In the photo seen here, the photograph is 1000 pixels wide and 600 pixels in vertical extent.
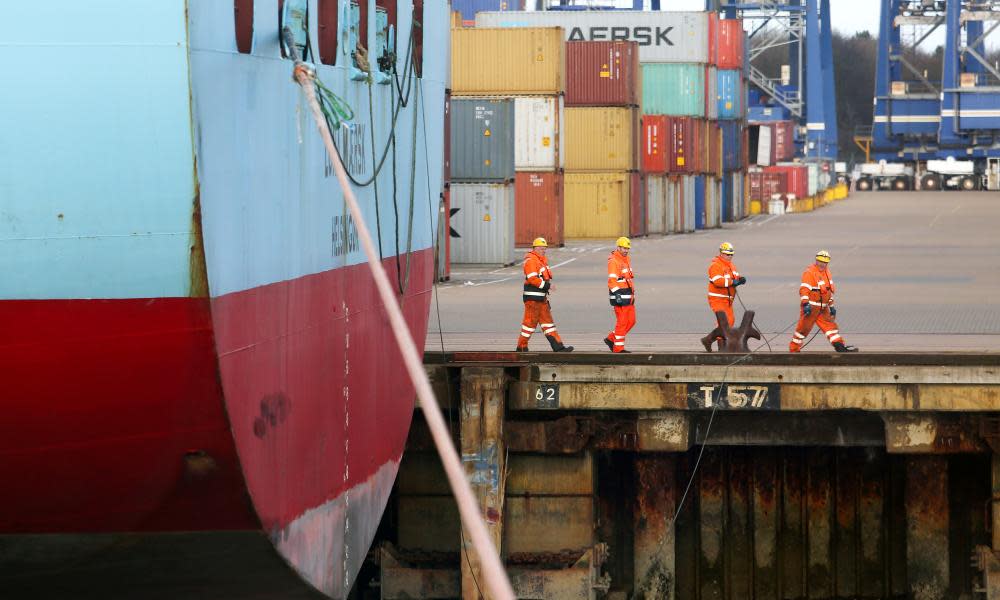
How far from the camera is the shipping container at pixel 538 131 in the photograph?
154 feet

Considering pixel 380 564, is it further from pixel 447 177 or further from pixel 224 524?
pixel 447 177

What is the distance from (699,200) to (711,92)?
4.64m

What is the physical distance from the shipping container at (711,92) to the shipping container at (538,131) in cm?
1903

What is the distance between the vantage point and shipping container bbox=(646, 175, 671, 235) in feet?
192

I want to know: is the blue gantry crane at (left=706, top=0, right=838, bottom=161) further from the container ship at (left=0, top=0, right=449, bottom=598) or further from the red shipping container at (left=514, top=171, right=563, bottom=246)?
the container ship at (left=0, top=0, right=449, bottom=598)

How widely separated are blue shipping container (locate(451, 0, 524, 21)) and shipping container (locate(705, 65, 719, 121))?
8.85 meters

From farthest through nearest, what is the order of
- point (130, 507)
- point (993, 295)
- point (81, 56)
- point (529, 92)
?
point (529, 92) < point (993, 295) < point (130, 507) < point (81, 56)

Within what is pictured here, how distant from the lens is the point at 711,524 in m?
16.8

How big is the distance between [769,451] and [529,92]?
31308 millimetres

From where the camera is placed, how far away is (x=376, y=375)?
11.6 meters

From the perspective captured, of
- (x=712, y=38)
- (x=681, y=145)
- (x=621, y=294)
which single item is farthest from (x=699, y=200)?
(x=621, y=294)

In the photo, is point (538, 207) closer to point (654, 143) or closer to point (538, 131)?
point (538, 131)

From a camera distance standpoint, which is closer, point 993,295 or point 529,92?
point 993,295

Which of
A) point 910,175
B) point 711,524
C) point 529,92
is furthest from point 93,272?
point 910,175
